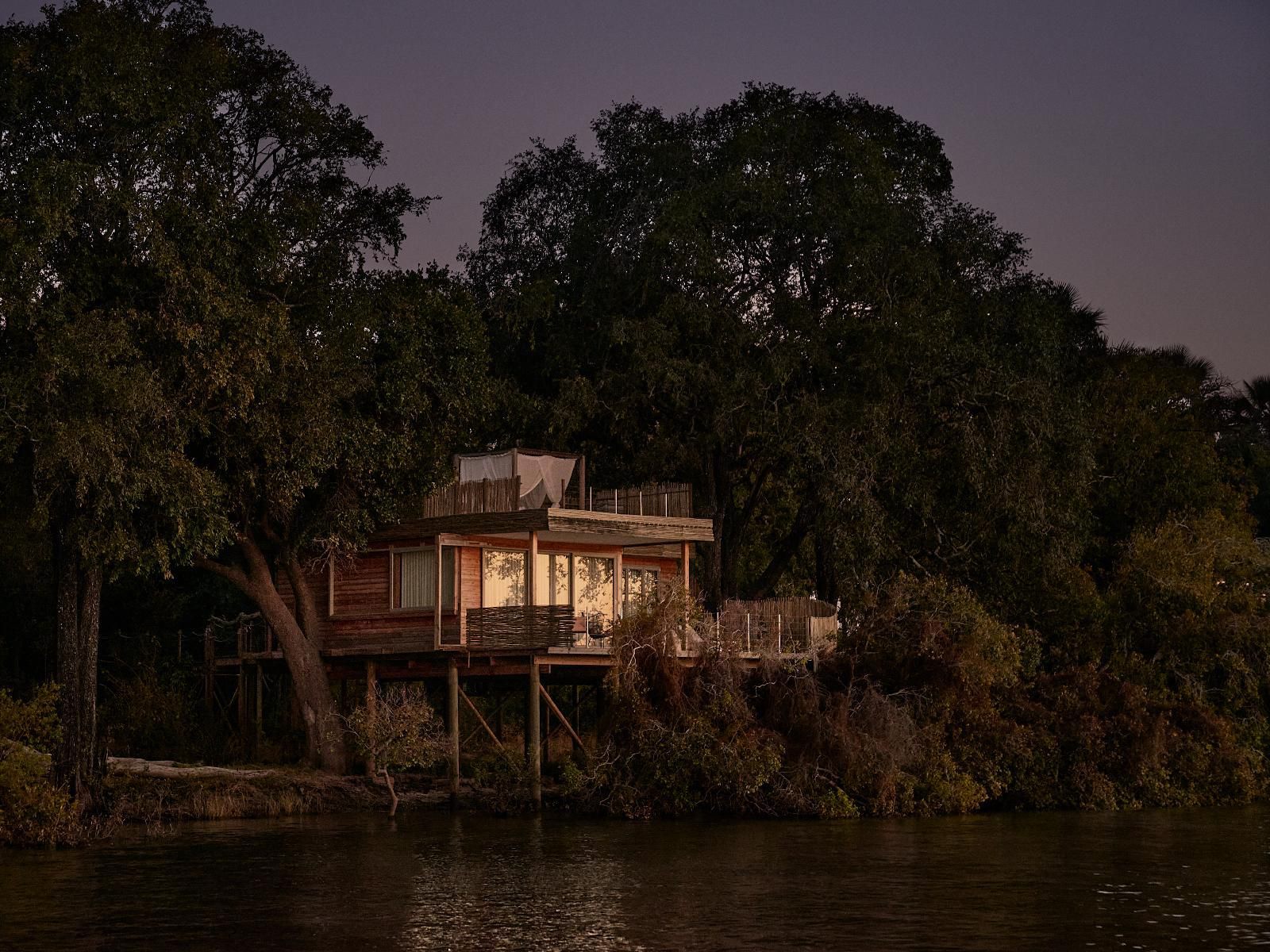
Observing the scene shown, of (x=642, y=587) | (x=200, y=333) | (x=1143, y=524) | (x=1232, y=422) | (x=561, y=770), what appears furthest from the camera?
(x=1232, y=422)

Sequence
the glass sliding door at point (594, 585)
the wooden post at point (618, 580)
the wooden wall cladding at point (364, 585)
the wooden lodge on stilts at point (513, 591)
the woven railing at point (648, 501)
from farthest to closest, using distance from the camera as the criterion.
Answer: the wooden post at point (618, 580) → the glass sliding door at point (594, 585) → the woven railing at point (648, 501) → the wooden wall cladding at point (364, 585) → the wooden lodge on stilts at point (513, 591)

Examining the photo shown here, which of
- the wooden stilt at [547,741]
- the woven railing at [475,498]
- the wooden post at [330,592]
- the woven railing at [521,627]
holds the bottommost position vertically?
the wooden stilt at [547,741]

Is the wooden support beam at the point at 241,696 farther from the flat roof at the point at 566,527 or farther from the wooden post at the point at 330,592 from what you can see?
the flat roof at the point at 566,527

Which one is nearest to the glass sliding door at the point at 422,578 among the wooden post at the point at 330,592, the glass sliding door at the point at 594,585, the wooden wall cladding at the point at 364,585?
the wooden wall cladding at the point at 364,585

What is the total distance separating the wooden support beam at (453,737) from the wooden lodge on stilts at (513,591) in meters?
0.04

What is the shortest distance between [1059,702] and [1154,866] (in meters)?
13.0

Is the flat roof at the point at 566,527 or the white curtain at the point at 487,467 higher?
the white curtain at the point at 487,467

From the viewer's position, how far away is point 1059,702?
39688mm

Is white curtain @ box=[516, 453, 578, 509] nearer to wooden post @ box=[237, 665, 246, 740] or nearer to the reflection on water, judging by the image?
the reflection on water

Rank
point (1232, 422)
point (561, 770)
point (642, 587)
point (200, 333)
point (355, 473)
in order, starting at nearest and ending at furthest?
point (200, 333)
point (355, 473)
point (561, 770)
point (642, 587)
point (1232, 422)

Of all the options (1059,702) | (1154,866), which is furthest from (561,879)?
(1059,702)

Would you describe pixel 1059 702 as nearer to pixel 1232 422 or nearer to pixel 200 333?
pixel 200 333

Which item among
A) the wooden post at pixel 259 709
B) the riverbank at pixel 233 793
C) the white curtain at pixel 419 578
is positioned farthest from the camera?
the wooden post at pixel 259 709

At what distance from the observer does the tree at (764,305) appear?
1705 inches
